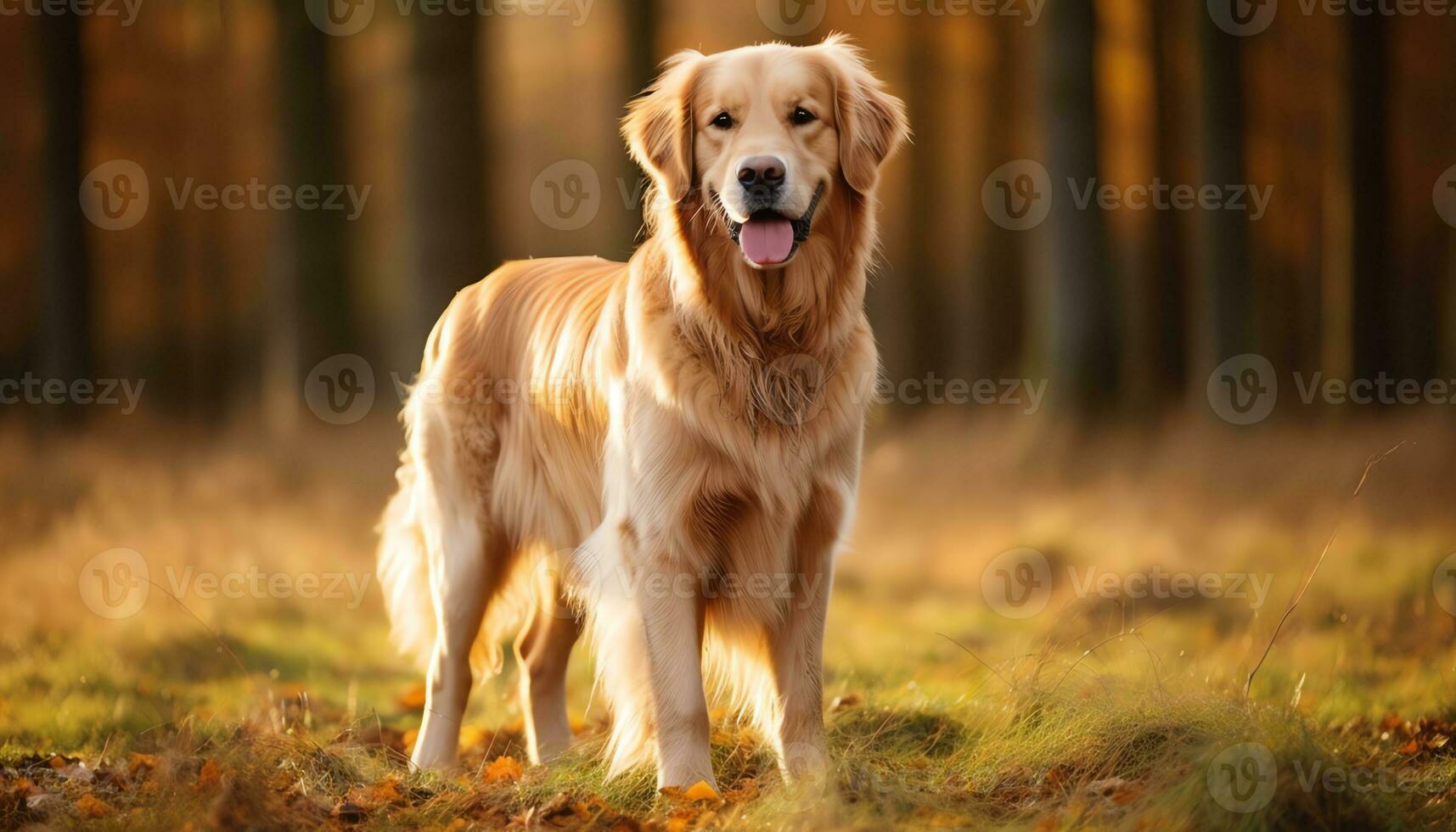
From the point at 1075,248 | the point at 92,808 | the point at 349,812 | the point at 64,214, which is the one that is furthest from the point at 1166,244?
the point at 92,808

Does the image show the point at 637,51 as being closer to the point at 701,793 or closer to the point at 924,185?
the point at 924,185

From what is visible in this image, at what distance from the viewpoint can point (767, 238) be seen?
3.79 meters

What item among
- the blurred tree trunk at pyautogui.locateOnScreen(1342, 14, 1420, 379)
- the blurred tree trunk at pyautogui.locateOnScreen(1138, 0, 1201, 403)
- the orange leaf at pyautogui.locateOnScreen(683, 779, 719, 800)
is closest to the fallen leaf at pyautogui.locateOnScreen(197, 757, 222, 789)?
the orange leaf at pyautogui.locateOnScreen(683, 779, 719, 800)

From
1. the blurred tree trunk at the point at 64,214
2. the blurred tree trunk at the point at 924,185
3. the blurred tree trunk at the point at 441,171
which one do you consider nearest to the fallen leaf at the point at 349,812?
the blurred tree trunk at the point at 441,171

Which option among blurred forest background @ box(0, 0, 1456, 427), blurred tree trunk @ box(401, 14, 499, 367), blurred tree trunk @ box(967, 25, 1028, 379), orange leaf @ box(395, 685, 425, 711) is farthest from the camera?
blurred tree trunk @ box(967, 25, 1028, 379)

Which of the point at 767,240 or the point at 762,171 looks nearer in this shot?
the point at 762,171

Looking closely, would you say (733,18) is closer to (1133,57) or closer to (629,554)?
(1133,57)

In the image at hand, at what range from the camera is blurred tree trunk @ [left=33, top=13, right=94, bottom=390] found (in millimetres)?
10719

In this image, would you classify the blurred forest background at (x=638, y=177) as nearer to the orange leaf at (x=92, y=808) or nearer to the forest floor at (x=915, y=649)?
the forest floor at (x=915, y=649)

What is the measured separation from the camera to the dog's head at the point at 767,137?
377 centimetres

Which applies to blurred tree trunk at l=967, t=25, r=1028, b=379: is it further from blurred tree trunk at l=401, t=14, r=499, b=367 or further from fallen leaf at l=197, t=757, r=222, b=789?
fallen leaf at l=197, t=757, r=222, b=789

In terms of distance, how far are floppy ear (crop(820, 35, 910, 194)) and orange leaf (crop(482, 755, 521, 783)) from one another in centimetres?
217

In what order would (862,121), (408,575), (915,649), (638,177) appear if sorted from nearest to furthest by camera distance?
1. (862,121)
2. (408,575)
3. (915,649)
4. (638,177)

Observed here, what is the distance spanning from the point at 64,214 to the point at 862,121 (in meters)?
9.15
